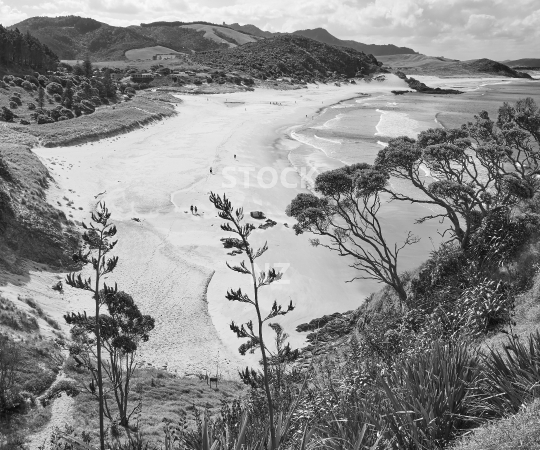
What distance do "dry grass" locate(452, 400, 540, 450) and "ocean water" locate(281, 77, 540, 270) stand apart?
1128 centimetres

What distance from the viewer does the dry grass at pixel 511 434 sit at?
14.5ft

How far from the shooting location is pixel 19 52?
3046 inches

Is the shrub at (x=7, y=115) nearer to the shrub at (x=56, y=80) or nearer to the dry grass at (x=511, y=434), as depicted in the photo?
the shrub at (x=56, y=80)

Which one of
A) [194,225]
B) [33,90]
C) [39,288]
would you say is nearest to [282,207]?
[194,225]

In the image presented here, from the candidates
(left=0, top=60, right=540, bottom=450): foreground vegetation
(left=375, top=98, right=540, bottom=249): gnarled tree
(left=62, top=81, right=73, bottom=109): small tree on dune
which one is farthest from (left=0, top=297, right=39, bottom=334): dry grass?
(left=62, top=81, right=73, bottom=109): small tree on dune

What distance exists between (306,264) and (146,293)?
7.91 m

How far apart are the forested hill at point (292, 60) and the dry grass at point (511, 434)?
124601 mm

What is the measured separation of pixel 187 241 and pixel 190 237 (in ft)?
1.72

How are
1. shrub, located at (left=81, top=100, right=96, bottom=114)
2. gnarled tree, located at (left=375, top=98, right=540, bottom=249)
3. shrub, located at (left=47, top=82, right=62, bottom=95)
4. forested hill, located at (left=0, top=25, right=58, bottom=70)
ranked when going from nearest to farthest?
gnarled tree, located at (left=375, top=98, right=540, bottom=249), shrub, located at (left=81, top=100, right=96, bottom=114), shrub, located at (left=47, top=82, right=62, bottom=95), forested hill, located at (left=0, top=25, right=58, bottom=70)

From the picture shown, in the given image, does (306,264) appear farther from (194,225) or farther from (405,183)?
(405,183)

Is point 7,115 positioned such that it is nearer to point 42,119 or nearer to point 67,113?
point 42,119

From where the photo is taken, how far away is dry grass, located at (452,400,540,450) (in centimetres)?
441

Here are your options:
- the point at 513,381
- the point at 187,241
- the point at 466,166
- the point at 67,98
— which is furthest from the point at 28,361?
the point at 67,98

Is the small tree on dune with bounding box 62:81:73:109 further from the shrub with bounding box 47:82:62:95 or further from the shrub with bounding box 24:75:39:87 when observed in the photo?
the shrub with bounding box 24:75:39:87
